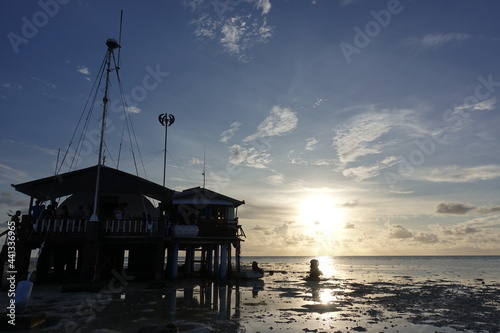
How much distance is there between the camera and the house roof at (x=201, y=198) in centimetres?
2933

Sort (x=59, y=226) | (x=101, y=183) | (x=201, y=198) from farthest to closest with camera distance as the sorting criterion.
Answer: (x=201, y=198) → (x=101, y=183) → (x=59, y=226)

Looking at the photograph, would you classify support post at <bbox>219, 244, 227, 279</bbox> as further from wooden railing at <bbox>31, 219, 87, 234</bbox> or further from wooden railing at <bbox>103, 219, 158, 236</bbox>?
wooden railing at <bbox>31, 219, 87, 234</bbox>

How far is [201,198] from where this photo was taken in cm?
2984

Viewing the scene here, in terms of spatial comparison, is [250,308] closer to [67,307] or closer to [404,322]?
[404,322]

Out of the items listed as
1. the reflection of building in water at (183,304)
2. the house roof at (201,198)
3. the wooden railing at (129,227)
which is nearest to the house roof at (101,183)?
the wooden railing at (129,227)

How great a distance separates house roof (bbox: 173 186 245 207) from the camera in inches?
1155

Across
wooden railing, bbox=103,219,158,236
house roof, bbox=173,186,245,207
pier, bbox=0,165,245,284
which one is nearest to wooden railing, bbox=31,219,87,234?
pier, bbox=0,165,245,284

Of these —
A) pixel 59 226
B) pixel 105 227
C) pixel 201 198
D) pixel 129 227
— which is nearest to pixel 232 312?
pixel 129 227

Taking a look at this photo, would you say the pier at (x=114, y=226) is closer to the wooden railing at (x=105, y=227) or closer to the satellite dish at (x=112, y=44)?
the wooden railing at (x=105, y=227)

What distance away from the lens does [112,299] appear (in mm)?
17359

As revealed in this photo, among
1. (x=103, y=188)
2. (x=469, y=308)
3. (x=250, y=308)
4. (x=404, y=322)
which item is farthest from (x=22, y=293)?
(x=469, y=308)


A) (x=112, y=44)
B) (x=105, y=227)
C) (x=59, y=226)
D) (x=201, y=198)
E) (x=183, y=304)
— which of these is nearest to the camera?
(x=183, y=304)

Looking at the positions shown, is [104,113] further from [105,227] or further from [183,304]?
[183,304]

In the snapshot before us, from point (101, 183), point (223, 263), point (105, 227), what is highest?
point (101, 183)
